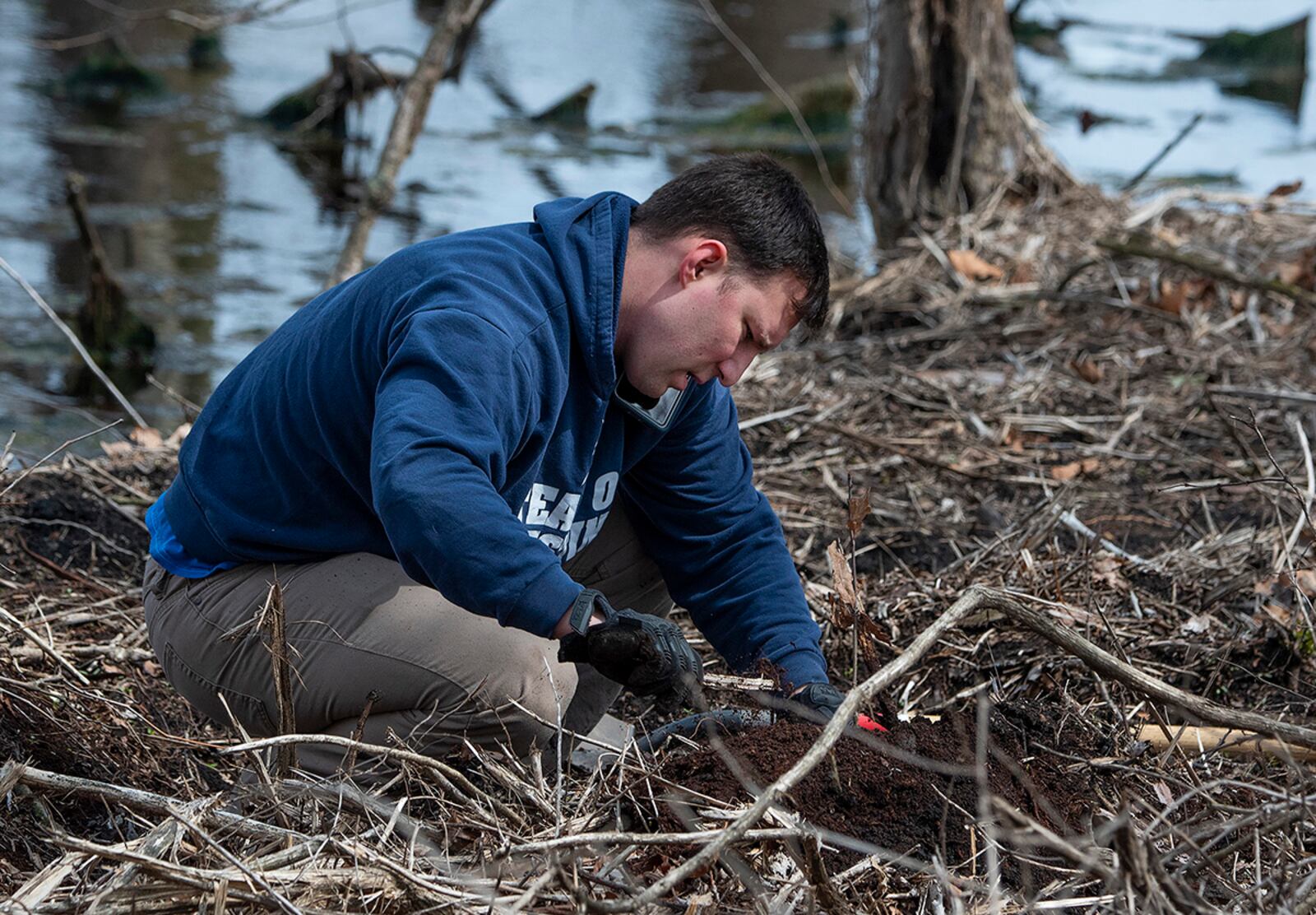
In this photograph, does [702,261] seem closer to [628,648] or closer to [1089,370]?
[628,648]

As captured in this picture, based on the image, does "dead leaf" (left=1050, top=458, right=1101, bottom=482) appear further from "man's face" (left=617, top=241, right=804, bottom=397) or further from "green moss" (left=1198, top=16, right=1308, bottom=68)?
"green moss" (left=1198, top=16, right=1308, bottom=68)

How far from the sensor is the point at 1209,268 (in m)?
Result: 5.53

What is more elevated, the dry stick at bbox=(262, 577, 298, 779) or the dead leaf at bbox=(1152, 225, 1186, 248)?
the dry stick at bbox=(262, 577, 298, 779)

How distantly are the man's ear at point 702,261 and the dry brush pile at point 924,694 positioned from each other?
0.52m

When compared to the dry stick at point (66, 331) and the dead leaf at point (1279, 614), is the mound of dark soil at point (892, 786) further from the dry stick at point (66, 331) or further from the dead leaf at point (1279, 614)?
the dry stick at point (66, 331)

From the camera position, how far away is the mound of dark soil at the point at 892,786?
231 cm

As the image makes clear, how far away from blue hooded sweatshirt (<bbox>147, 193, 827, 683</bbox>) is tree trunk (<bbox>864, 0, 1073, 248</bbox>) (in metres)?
4.43

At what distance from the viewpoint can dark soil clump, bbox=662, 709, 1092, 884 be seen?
230 cm

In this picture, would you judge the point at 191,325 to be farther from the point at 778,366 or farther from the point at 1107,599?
the point at 1107,599

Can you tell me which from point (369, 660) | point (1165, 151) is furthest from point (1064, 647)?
point (1165, 151)

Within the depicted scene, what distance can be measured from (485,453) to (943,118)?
553 cm

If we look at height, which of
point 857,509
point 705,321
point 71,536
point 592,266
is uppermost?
point 592,266

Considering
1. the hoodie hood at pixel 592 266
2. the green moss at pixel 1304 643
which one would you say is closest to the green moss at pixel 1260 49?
the green moss at pixel 1304 643

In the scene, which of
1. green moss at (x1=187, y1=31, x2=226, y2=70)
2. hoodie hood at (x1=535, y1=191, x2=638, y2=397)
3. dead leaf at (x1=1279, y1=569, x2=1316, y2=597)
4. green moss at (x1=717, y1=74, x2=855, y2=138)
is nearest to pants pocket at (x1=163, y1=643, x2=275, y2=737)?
hoodie hood at (x1=535, y1=191, x2=638, y2=397)
